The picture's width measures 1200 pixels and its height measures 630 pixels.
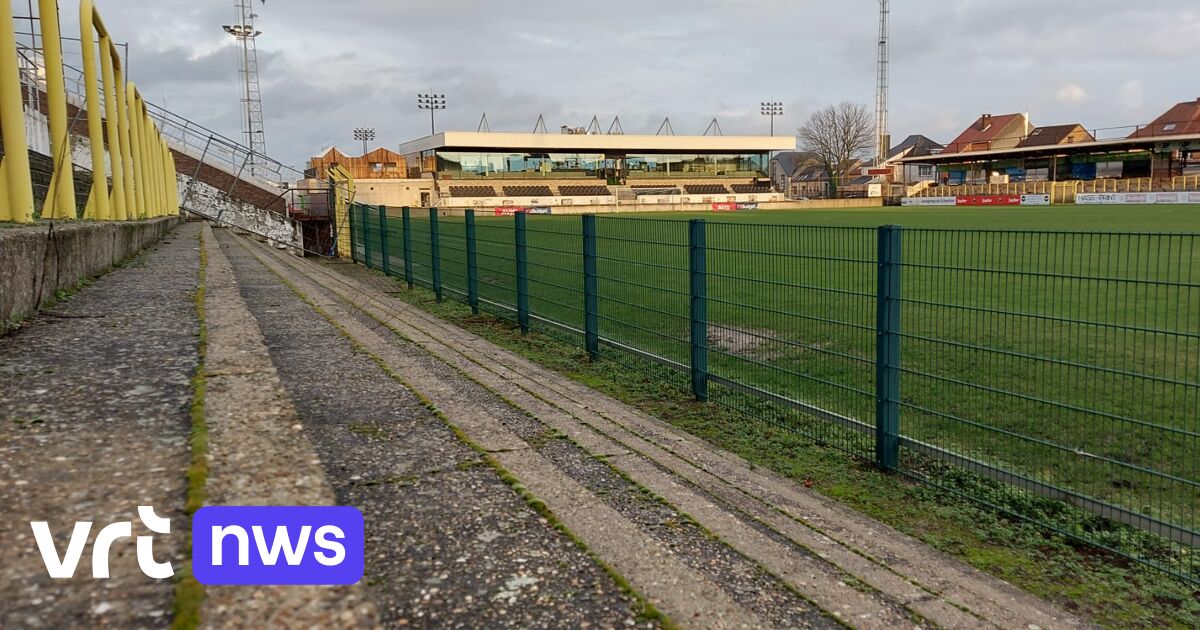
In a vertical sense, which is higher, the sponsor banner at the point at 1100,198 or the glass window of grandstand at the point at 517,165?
the glass window of grandstand at the point at 517,165

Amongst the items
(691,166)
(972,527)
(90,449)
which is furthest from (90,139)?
(691,166)

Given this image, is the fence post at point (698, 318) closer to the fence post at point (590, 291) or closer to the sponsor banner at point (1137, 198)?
the fence post at point (590, 291)

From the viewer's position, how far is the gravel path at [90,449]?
2332 millimetres

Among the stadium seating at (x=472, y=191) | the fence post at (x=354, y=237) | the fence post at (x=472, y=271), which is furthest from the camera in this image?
the stadium seating at (x=472, y=191)

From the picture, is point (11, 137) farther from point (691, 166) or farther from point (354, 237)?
point (691, 166)

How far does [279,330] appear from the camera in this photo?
318 inches

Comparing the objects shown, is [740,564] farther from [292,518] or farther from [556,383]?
[556,383]

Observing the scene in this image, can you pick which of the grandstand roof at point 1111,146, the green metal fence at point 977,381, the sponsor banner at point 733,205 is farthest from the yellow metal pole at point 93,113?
the grandstand roof at point 1111,146

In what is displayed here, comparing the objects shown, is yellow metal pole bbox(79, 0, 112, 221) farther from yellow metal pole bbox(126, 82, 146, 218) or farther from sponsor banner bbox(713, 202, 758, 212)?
sponsor banner bbox(713, 202, 758, 212)

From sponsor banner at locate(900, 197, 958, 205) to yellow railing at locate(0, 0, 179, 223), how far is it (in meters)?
60.2

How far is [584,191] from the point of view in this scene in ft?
269

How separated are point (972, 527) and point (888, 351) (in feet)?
3.98

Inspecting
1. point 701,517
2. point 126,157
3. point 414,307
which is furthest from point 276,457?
point 126,157

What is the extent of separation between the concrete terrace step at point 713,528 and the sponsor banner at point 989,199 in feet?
216
